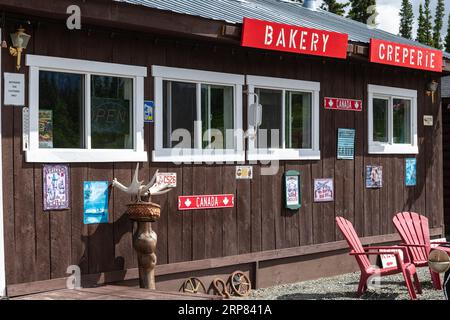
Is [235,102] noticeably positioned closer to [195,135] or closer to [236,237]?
[195,135]

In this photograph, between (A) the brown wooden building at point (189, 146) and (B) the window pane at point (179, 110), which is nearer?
(A) the brown wooden building at point (189, 146)

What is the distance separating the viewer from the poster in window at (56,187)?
292 inches

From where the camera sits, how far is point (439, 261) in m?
7.59

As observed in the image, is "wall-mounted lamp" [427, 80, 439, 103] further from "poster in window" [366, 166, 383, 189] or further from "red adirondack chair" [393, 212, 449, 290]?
"red adirondack chair" [393, 212, 449, 290]

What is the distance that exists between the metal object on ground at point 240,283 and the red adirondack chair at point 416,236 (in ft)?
6.43

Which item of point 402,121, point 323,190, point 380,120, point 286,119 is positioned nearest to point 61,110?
point 286,119

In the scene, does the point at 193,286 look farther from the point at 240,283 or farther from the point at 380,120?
the point at 380,120

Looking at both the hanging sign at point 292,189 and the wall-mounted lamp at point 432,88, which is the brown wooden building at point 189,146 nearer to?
the hanging sign at point 292,189

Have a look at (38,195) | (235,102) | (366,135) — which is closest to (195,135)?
(235,102)

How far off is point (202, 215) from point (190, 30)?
216 centimetres

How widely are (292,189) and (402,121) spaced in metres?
2.90

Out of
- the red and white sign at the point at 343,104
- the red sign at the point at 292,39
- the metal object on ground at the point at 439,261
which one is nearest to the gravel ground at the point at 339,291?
the metal object on ground at the point at 439,261

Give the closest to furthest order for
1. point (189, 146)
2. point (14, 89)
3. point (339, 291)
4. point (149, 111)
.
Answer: point (14, 89) → point (149, 111) → point (189, 146) → point (339, 291)

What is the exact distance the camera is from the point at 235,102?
30.3 feet
